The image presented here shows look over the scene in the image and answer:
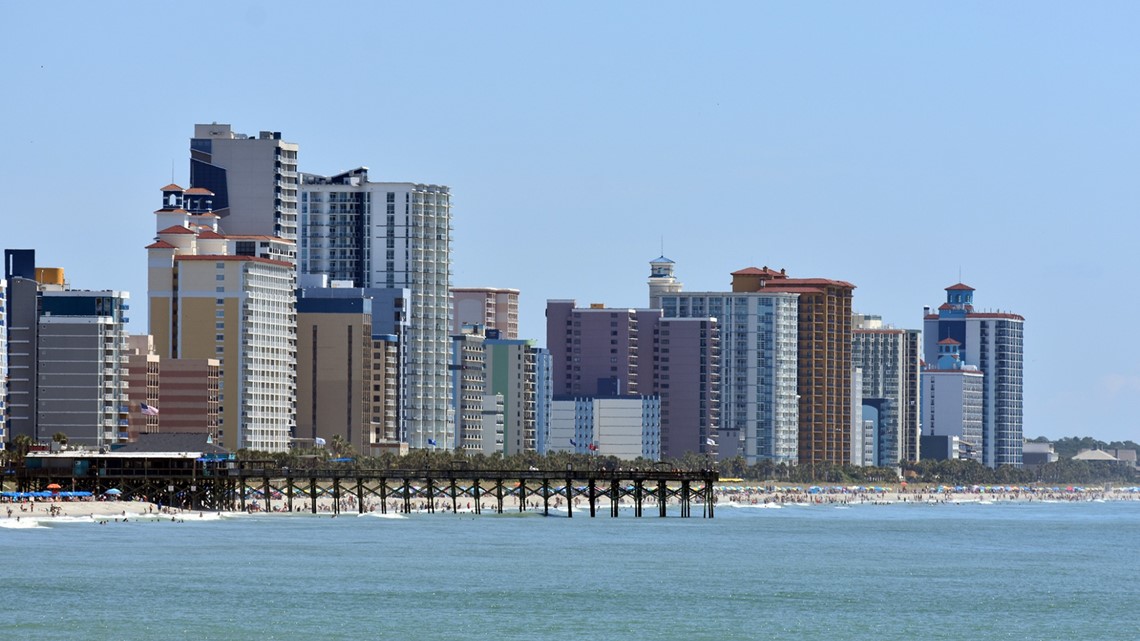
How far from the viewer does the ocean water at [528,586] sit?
→ 10050cm

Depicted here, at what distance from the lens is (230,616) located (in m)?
102

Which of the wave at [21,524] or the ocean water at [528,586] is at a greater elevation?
the wave at [21,524]

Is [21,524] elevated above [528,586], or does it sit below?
above

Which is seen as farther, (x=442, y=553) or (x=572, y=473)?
(x=572, y=473)

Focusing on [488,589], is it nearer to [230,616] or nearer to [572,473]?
[230,616]

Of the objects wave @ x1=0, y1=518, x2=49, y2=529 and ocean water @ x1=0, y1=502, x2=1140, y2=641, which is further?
wave @ x1=0, y1=518, x2=49, y2=529

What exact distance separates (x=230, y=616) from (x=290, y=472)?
3320 inches

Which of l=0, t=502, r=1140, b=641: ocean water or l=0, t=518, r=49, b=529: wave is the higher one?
l=0, t=518, r=49, b=529: wave

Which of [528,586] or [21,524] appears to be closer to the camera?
[528,586]

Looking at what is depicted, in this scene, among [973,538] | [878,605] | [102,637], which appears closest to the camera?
[102,637]

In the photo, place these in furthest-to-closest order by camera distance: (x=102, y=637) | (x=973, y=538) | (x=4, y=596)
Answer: (x=973, y=538) < (x=4, y=596) < (x=102, y=637)

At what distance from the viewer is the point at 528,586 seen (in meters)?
120

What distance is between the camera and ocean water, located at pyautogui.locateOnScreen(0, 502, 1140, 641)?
100500 millimetres

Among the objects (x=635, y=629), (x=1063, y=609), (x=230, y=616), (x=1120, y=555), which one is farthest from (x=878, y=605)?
(x=1120, y=555)
